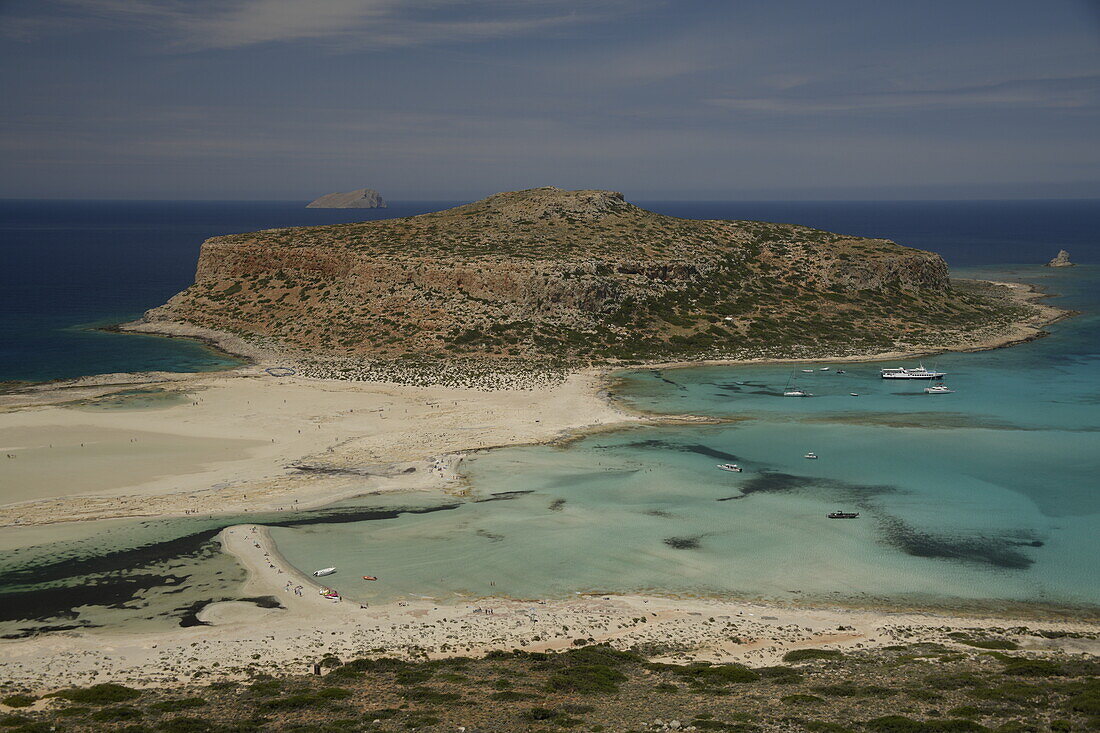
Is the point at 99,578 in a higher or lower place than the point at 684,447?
lower

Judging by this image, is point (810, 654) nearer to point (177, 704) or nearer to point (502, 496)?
point (502, 496)

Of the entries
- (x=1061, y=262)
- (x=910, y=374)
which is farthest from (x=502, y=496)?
(x=1061, y=262)

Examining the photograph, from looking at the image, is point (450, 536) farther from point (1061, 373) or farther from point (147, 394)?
point (1061, 373)

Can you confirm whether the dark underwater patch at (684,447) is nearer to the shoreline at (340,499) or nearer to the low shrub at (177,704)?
the shoreline at (340,499)

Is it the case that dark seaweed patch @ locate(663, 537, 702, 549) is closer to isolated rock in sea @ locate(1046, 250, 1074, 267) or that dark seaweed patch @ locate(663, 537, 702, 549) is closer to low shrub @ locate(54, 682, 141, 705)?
low shrub @ locate(54, 682, 141, 705)

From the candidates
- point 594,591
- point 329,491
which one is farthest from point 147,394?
point 594,591

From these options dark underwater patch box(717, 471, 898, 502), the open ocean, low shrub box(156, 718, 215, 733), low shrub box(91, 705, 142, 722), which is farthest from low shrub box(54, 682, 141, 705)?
dark underwater patch box(717, 471, 898, 502)
